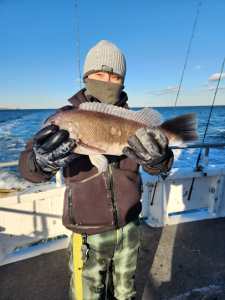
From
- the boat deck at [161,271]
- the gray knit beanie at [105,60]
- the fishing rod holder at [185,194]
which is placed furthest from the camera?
the fishing rod holder at [185,194]

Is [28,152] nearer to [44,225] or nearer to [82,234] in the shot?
[82,234]

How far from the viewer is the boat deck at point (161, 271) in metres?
3.32

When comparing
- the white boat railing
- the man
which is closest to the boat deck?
the white boat railing

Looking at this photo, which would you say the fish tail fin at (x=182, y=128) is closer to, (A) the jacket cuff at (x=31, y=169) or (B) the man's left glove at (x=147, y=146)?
(B) the man's left glove at (x=147, y=146)

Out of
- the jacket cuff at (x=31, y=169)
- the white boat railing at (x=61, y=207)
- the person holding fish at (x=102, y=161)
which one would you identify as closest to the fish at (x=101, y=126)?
the person holding fish at (x=102, y=161)

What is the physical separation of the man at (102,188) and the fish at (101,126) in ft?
0.34

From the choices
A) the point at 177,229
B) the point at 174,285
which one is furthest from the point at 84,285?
the point at 177,229

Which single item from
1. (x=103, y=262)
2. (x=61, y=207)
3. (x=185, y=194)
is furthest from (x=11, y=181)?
(x=103, y=262)

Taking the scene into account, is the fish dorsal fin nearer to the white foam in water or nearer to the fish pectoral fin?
the fish pectoral fin

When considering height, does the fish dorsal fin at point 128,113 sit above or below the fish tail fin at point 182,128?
above

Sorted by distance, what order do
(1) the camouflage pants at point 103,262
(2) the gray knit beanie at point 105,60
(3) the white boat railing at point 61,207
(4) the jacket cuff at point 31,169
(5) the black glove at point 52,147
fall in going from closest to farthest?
(5) the black glove at point 52,147
(4) the jacket cuff at point 31,169
(2) the gray knit beanie at point 105,60
(1) the camouflage pants at point 103,262
(3) the white boat railing at point 61,207

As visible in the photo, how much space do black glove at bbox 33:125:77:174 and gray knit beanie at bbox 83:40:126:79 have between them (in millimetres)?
672

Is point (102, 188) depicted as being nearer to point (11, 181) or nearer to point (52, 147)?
point (52, 147)

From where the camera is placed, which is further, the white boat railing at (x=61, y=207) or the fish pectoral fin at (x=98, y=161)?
the white boat railing at (x=61, y=207)
